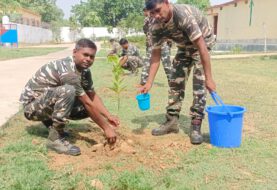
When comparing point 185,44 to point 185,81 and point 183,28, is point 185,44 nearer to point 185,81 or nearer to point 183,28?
point 183,28

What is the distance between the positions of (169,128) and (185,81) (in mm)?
587

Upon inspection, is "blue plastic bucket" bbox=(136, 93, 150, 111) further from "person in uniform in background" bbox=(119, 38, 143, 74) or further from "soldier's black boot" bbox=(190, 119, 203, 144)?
"person in uniform in background" bbox=(119, 38, 143, 74)

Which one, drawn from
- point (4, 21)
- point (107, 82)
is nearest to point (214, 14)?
point (4, 21)

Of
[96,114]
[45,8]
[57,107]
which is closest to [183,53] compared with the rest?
[96,114]

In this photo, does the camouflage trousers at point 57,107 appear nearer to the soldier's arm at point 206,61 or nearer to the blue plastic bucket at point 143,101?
the blue plastic bucket at point 143,101

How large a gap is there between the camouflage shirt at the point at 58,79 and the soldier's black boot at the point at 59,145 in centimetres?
47

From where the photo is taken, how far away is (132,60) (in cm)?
1080

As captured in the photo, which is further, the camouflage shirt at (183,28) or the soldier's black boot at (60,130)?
the soldier's black boot at (60,130)

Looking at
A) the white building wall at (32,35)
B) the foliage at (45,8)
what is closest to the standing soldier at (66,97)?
the white building wall at (32,35)

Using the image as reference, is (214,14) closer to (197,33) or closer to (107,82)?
(107,82)

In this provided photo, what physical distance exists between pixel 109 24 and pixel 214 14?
108ft

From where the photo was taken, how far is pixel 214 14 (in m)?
32.2

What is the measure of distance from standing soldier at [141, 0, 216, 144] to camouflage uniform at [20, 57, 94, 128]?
73 cm

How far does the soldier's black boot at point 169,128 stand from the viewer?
457cm
